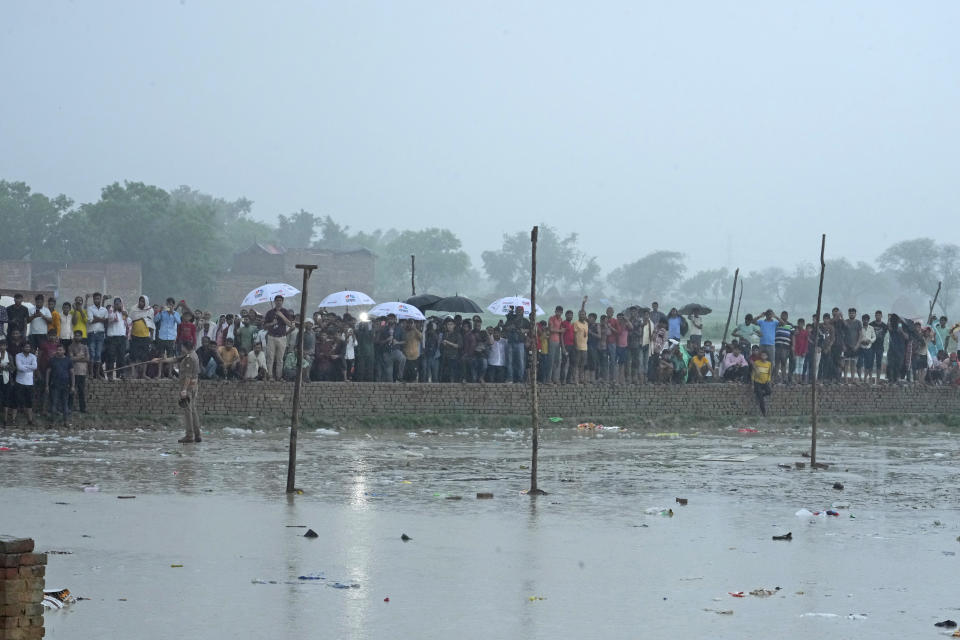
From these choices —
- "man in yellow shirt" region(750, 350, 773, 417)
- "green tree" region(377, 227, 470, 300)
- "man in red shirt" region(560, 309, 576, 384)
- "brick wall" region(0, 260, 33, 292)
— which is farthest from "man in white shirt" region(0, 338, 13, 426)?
"green tree" region(377, 227, 470, 300)

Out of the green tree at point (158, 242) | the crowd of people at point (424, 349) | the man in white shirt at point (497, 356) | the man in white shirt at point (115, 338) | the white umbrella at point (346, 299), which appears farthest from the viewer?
the green tree at point (158, 242)

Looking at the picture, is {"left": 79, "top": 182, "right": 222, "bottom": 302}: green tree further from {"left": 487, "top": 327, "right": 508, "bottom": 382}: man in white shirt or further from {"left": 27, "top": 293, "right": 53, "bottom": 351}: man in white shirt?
{"left": 27, "top": 293, "right": 53, "bottom": 351}: man in white shirt

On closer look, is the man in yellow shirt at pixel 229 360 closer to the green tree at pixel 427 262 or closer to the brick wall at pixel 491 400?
the brick wall at pixel 491 400

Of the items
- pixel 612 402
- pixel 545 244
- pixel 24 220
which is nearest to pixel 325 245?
pixel 545 244

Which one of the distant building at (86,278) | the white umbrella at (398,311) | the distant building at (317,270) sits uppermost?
the distant building at (317,270)

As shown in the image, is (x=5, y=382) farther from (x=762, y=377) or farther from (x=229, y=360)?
(x=762, y=377)

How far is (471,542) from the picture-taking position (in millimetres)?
12289

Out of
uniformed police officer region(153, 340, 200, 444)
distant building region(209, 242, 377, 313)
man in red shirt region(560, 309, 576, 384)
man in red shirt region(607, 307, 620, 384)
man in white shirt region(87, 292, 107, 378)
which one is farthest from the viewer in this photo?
distant building region(209, 242, 377, 313)

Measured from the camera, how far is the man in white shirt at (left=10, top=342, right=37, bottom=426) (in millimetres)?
21500

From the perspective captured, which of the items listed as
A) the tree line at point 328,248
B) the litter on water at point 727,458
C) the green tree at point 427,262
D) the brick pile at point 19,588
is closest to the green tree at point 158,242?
the tree line at point 328,248

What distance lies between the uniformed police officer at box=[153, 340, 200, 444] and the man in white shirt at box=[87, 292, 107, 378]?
280 cm

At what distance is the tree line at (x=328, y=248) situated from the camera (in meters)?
83.0

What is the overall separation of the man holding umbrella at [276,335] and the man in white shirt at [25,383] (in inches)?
180

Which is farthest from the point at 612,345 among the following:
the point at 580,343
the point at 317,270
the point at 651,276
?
the point at 651,276
